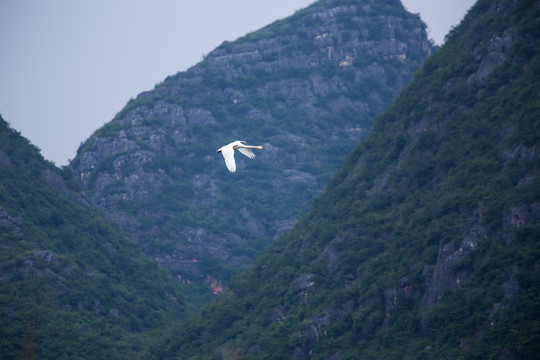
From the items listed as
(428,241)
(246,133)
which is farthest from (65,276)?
(246,133)

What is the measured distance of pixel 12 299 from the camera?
271 feet

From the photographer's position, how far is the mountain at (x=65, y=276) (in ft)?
270

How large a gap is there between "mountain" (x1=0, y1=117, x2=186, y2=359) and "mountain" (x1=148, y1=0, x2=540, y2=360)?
24.4 feet

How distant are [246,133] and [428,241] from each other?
73471 mm

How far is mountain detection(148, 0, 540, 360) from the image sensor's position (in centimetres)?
6419

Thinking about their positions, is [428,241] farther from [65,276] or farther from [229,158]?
[65,276]

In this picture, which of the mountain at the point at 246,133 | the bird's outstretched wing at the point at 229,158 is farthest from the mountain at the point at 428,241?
the mountain at the point at 246,133

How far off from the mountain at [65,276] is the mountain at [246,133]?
1124 centimetres

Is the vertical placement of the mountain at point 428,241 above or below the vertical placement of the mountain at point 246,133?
below

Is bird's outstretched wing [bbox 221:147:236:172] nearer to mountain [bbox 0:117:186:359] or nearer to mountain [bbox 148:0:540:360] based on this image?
mountain [bbox 148:0:540:360]

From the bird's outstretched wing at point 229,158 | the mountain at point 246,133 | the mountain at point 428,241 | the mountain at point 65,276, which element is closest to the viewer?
the bird's outstretched wing at point 229,158

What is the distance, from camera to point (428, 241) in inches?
2862

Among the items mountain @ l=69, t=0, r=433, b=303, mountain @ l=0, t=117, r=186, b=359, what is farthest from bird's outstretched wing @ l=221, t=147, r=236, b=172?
mountain @ l=69, t=0, r=433, b=303

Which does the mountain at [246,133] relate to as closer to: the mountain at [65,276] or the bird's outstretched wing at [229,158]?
the mountain at [65,276]
